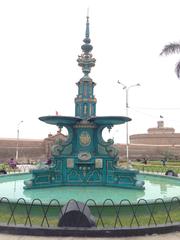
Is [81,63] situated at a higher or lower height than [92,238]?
higher

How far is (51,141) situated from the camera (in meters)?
55.3

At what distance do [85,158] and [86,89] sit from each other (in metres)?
4.62

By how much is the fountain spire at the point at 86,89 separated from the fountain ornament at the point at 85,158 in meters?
0.27

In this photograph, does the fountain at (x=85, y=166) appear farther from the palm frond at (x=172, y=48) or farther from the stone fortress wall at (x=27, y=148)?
the stone fortress wall at (x=27, y=148)

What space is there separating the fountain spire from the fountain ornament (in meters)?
0.27

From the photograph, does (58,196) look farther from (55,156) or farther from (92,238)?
(92,238)

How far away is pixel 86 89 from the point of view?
20.9 m

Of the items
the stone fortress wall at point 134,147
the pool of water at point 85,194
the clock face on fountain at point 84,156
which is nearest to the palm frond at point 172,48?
the clock face on fountain at point 84,156

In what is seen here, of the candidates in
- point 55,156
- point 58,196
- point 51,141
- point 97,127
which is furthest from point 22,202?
point 51,141

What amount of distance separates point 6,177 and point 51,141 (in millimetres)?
33105

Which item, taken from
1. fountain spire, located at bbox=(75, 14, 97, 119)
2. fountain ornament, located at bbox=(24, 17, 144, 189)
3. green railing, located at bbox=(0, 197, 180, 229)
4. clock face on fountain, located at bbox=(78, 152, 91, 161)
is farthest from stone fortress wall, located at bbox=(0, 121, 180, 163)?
green railing, located at bbox=(0, 197, 180, 229)

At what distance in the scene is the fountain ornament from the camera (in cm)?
1825

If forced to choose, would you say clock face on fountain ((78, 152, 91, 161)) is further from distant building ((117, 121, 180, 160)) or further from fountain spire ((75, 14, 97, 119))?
distant building ((117, 121, 180, 160))

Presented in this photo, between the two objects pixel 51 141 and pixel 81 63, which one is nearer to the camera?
pixel 81 63
